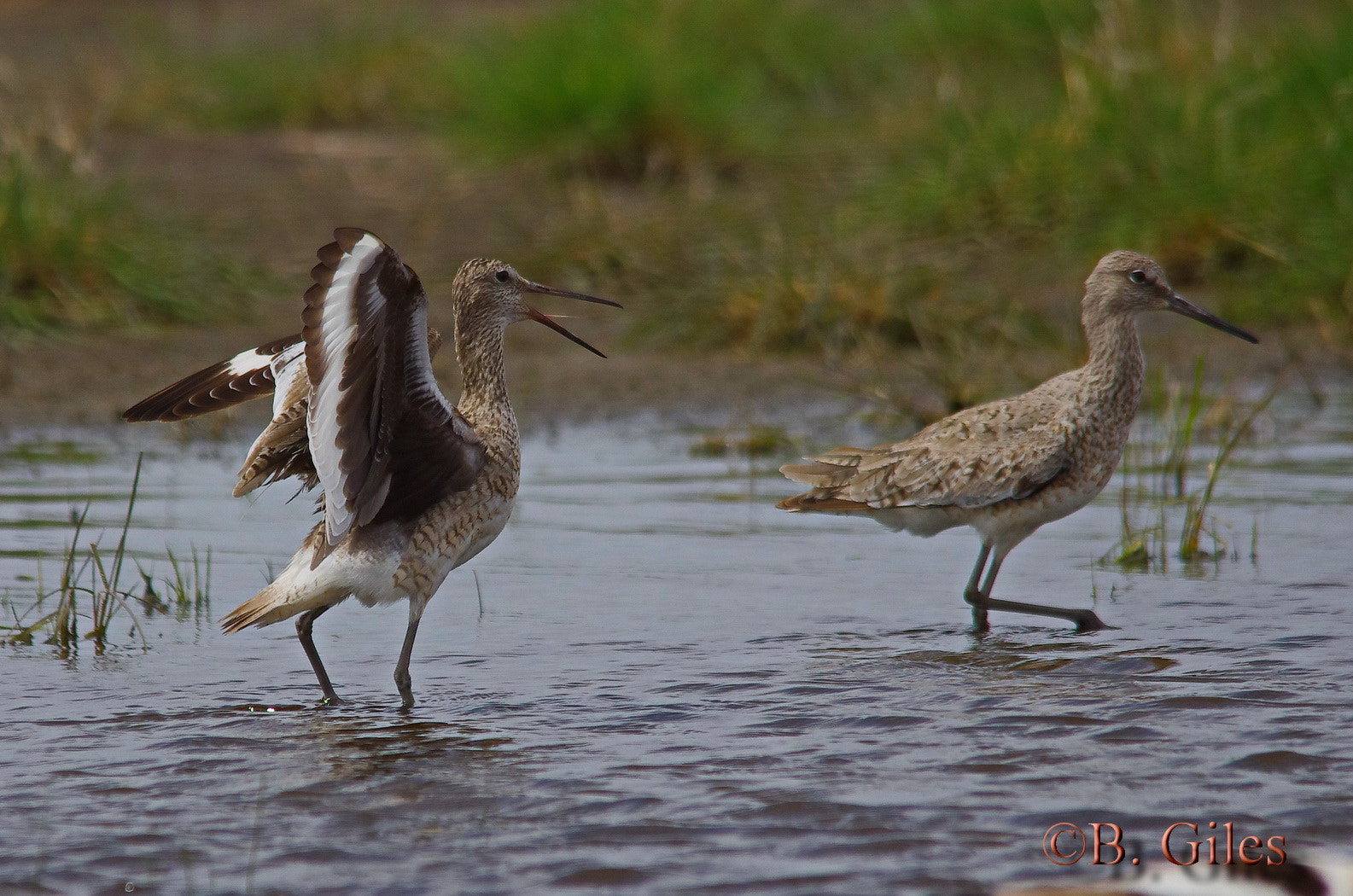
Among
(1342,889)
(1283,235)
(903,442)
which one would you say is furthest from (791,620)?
(1283,235)

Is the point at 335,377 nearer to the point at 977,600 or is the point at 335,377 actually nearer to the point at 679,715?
the point at 679,715

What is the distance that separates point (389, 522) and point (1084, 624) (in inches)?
93.1

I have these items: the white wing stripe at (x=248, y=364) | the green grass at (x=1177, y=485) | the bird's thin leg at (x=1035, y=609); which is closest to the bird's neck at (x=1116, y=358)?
the green grass at (x=1177, y=485)

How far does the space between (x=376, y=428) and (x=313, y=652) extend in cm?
87

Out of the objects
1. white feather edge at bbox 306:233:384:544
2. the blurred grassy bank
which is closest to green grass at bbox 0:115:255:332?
the blurred grassy bank

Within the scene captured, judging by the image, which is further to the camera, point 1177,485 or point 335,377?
point 1177,485

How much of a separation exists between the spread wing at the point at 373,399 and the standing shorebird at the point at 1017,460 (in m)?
1.70

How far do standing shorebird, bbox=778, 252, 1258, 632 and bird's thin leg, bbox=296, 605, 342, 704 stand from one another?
186cm

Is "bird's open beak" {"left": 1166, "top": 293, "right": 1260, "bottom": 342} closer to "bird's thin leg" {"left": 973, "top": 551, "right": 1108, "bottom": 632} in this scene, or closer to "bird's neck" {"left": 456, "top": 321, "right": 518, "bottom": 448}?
"bird's thin leg" {"left": 973, "top": 551, "right": 1108, "bottom": 632}

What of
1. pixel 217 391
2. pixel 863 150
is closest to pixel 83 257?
Answer: pixel 217 391

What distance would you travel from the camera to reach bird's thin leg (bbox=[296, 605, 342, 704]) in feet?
18.2

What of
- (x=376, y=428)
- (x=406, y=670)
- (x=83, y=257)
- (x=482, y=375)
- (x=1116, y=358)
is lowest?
(x=406, y=670)

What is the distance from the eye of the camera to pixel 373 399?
5.03 metres

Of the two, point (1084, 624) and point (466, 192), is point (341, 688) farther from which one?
point (466, 192)
